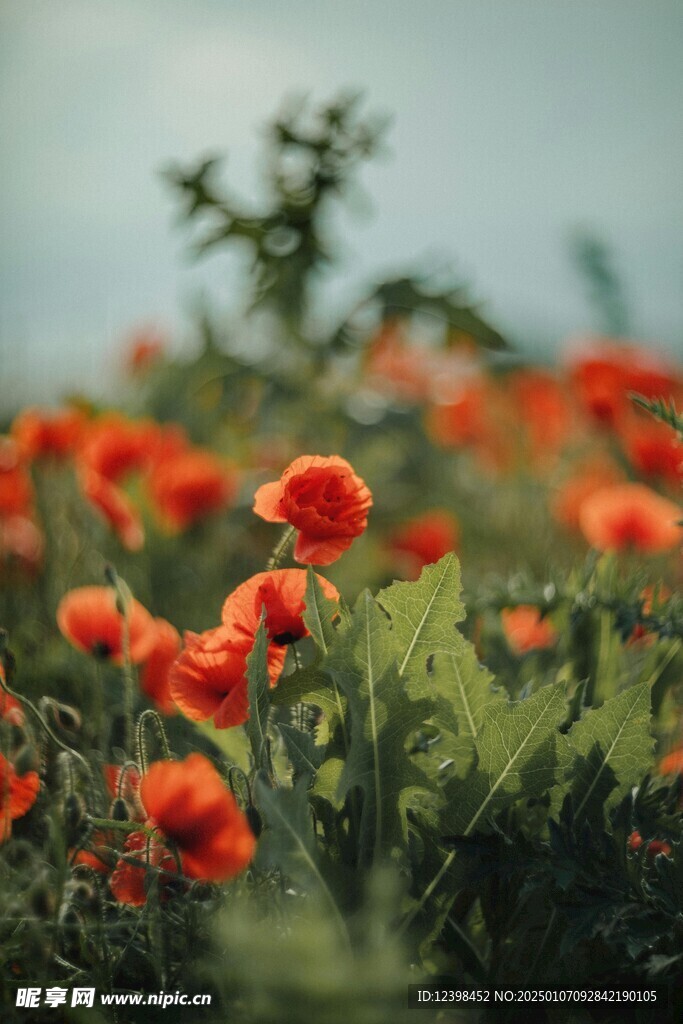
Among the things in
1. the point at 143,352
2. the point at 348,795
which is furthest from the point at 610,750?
the point at 143,352

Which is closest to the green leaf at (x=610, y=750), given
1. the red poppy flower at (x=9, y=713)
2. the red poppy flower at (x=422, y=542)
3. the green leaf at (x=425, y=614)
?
the green leaf at (x=425, y=614)

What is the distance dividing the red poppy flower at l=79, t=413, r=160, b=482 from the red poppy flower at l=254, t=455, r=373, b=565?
801 millimetres

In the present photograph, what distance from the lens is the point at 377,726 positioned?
63 centimetres

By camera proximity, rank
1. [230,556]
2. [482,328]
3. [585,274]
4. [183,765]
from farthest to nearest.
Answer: [585,274]
[230,556]
[482,328]
[183,765]

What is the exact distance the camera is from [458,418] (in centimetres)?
228

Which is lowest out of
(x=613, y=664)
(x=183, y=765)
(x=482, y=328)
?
(x=613, y=664)

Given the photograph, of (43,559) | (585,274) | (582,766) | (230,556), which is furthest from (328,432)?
(582,766)

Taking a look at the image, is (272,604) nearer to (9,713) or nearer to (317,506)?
(317,506)

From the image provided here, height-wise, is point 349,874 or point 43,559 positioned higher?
point 349,874

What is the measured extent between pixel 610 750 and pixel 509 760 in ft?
0.25

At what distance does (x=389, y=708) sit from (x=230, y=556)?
38.1 inches

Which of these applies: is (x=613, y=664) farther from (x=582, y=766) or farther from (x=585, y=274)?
(x=585, y=274)

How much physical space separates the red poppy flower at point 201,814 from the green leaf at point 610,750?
0.79ft

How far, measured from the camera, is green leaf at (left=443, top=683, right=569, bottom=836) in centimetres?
62
